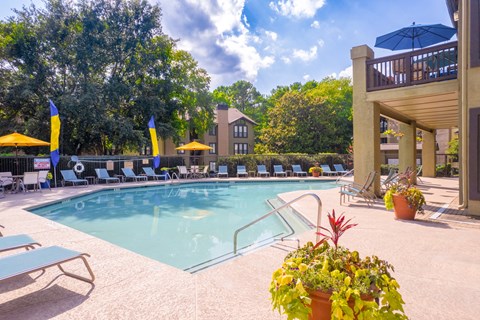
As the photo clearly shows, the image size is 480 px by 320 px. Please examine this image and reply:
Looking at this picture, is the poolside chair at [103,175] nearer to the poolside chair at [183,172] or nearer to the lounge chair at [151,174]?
the lounge chair at [151,174]

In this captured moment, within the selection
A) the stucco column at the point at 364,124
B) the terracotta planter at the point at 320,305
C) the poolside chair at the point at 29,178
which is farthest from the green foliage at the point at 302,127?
the terracotta planter at the point at 320,305

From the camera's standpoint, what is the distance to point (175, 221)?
837cm

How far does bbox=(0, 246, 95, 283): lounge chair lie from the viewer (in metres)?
2.71

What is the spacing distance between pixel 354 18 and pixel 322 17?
197cm

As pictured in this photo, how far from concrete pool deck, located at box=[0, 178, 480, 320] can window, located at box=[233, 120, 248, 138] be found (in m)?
33.4

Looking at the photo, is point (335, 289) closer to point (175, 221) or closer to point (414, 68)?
point (175, 221)

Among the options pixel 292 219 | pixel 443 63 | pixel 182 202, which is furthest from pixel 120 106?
pixel 443 63

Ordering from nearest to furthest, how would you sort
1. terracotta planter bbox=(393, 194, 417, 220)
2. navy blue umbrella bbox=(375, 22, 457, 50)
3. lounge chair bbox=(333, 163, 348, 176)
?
terracotta planter bbox=(393, 194, 417, 220) → navy blue umbrella bbox=(375, 22, 457, 50) → lounge chair bbox=(333, 163, 348, 176)

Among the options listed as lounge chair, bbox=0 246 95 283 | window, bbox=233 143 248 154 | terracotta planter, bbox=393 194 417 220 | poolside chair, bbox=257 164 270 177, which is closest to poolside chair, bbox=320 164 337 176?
poolside chair, bbox=257 164 270 177

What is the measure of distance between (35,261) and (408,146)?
49.1ft

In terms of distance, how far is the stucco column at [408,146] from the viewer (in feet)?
45.2

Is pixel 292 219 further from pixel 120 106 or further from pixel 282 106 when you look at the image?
pixel 282 106

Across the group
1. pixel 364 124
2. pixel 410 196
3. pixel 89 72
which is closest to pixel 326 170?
pixel 364 124

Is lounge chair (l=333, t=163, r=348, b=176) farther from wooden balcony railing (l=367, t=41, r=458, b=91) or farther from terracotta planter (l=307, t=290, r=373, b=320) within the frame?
terracotta planter (l=307, t=290, r=373, b=320)
